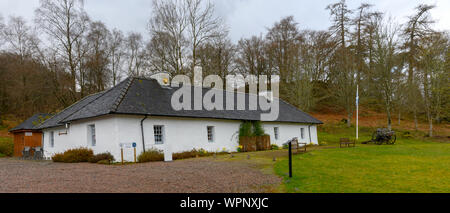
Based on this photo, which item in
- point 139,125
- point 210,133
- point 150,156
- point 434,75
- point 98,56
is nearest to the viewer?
point 150,156

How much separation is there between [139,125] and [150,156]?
202cm

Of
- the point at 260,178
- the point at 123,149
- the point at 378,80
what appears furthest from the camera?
the point at 378,80

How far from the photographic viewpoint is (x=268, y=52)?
44250 millimetres

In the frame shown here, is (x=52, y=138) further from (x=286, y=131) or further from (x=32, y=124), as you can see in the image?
(x=286, y=131)

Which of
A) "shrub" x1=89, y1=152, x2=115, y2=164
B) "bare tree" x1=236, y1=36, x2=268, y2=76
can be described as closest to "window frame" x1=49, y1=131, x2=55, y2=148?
"shrub" x1=89, y1=152, x2=115, y2=164

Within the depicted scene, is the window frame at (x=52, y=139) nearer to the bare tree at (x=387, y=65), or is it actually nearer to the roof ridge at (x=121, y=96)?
the roof ridge at (x=121, y=96)

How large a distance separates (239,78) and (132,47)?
15.5 meters

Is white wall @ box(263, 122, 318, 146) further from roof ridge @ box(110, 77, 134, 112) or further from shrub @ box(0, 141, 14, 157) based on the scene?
shrub @ box(0, 141, 14, 157)

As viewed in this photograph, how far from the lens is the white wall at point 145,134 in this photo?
51.4 ft

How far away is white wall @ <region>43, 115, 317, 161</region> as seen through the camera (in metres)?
15.7

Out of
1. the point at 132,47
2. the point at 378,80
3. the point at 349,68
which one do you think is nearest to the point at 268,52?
the point at 349,68

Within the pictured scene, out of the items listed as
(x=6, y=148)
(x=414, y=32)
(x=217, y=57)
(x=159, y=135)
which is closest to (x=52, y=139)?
(x=6, y=148)

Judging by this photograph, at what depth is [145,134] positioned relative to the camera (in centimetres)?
1672
